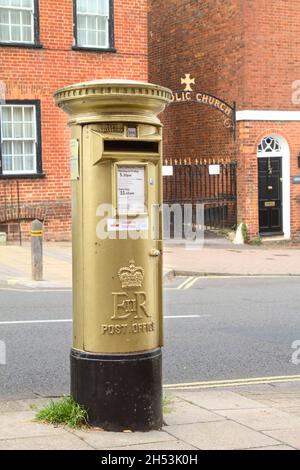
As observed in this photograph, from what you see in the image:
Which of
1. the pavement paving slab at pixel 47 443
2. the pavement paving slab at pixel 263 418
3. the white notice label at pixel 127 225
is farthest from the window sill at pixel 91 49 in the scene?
the pavement paving slab at pixel 47 443

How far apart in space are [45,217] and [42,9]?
5323 millimetres

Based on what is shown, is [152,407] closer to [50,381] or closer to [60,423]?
[60,423]

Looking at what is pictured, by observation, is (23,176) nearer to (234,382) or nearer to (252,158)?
(252,158)

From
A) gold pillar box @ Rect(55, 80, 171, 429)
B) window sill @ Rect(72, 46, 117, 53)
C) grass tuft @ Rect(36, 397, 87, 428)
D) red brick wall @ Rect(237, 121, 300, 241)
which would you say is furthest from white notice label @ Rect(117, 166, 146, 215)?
red brick wall @ Rect(237, 121, 300, 241)

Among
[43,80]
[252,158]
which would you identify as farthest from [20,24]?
[252,158]

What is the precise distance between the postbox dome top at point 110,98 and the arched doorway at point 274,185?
1776 cm

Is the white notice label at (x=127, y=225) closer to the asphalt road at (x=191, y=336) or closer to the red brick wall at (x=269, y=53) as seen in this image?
the asphalt road at (x=191, y=336)

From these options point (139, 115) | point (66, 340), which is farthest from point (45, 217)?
point (139, 115)

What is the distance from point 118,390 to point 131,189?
1.34 m

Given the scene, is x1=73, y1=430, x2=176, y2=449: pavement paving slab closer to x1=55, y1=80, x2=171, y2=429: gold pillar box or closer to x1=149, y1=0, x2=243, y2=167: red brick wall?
x1=55, y1=80, x2=171, y2=429: gold pillar box

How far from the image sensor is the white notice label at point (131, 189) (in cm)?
529

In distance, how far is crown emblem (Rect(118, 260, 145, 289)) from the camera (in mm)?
5277

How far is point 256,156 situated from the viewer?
2258cm
